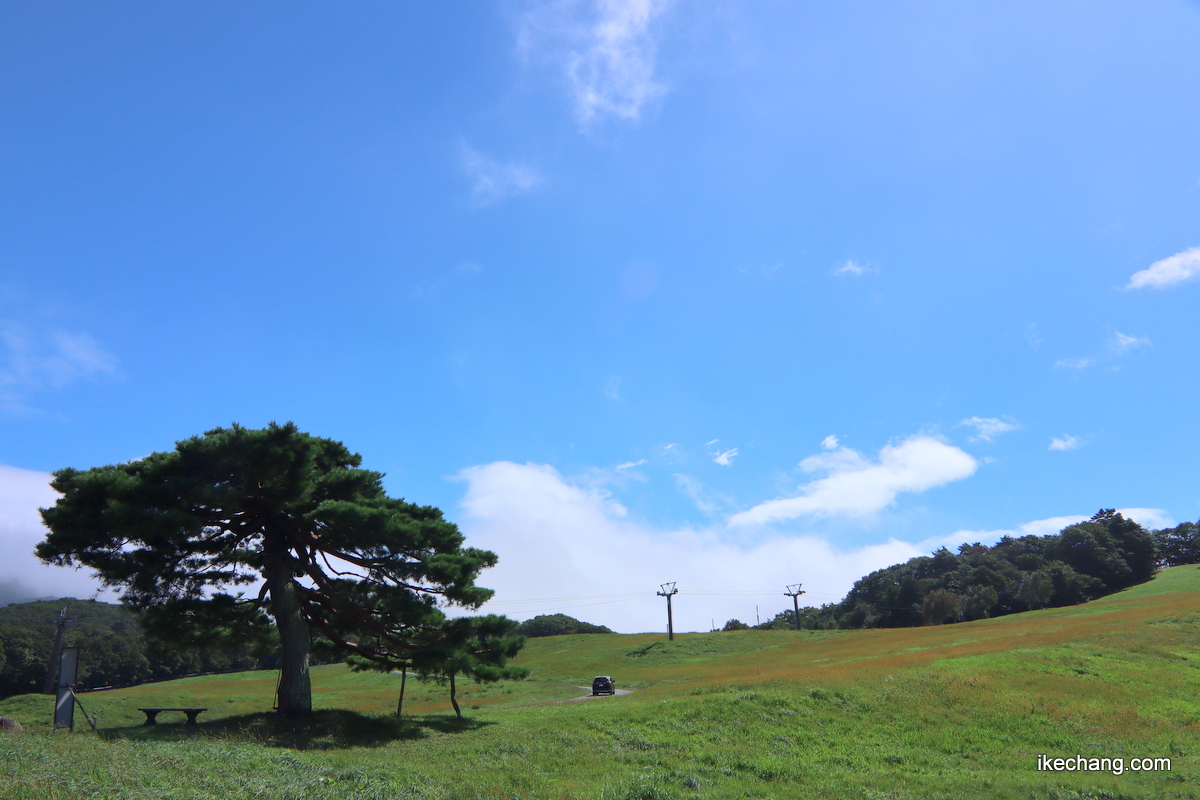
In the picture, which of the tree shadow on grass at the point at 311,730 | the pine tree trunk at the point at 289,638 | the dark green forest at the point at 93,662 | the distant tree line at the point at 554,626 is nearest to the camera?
the tree shadow on grass at the point at 311,730

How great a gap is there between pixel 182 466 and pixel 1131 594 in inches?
4291

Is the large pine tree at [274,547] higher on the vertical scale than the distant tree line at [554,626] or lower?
higher

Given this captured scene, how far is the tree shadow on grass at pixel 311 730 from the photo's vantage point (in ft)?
67.3

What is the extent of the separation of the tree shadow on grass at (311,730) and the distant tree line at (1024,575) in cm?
10124

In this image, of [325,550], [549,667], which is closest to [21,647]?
[549,667]

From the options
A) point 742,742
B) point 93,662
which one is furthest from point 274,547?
point 93,662

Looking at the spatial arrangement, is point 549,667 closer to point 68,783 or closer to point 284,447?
point 284,447

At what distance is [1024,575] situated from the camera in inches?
4267

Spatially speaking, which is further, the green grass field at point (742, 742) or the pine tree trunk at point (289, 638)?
the pine tree trunk at point (289, 638)

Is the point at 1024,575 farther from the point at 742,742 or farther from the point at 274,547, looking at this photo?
the point at 274,547

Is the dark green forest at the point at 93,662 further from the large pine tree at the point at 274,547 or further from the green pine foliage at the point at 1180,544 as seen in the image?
the green pine foliage at the point at 1180,544

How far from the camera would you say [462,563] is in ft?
83.3

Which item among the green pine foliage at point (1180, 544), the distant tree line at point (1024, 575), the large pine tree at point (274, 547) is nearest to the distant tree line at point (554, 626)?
the distant tree line at point (1024, 575)

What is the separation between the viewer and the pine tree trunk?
80.6 feet
